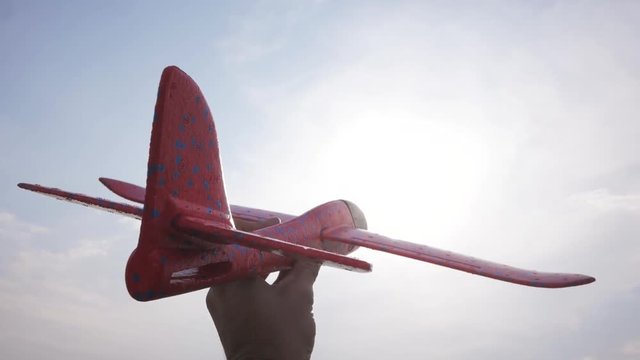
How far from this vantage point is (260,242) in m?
3.66

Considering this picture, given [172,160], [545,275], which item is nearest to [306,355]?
[172,160]

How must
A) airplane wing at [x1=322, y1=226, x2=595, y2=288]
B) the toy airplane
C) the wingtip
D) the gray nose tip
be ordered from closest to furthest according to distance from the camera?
the toy airplane → airplane wing at [x1=322, y1=226, x2=595, y2=288] → the wingtip → the gray nose tip

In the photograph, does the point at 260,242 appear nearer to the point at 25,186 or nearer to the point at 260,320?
the point at 260,320

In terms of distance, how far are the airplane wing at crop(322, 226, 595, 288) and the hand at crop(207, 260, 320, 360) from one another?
7.20 ft

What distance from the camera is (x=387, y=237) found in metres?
7.41

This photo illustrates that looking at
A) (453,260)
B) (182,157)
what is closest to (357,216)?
(453,260)

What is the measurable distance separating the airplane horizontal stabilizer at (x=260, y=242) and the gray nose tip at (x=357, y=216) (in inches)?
163

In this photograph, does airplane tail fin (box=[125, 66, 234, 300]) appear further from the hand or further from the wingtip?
the wingtip

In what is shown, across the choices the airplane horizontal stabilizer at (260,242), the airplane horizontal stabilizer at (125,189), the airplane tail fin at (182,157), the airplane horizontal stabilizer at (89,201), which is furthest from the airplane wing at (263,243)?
the airplane horizontal stabilizer at (125,189)

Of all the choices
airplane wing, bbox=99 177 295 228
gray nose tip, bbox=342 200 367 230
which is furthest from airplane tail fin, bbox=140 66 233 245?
gray nose tip, bbox=342 200 367 230

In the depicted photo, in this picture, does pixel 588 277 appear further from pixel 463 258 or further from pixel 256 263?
pixel 256 263

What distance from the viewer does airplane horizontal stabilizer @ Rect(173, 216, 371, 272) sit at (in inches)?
134

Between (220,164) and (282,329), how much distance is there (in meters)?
1.80

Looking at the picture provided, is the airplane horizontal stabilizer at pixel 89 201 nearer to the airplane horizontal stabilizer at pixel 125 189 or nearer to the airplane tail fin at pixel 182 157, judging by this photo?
the airplane tail fin at pixel 182 157
